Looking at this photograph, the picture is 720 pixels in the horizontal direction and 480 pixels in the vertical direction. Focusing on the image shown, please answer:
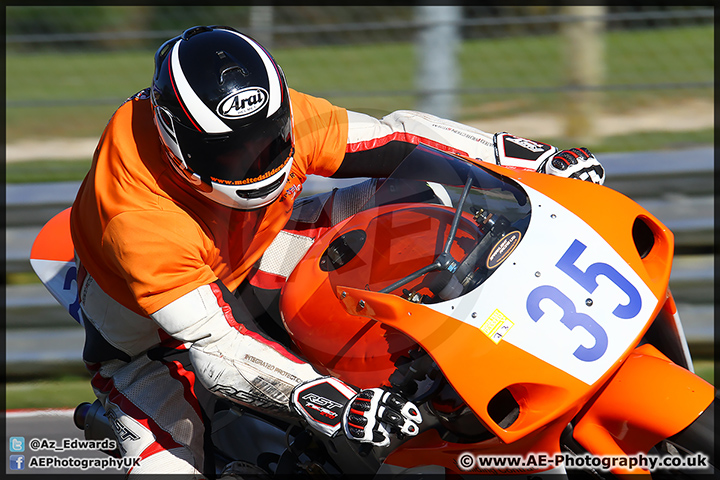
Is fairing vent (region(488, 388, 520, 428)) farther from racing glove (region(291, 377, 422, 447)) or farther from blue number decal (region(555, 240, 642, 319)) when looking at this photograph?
blue number decal (region(555, 240, 642, 319))

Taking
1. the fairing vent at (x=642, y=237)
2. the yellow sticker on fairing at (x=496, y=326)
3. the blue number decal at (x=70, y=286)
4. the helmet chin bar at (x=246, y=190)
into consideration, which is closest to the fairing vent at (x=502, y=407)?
the yellow sticker on fairing at (x=496, y=326)

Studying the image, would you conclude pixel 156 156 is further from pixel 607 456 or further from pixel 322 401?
pixel 607 456

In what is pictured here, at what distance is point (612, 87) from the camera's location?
445 cm

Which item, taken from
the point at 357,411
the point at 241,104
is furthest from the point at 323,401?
the point at 241,104

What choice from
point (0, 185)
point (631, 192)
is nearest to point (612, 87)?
point (631, 192)

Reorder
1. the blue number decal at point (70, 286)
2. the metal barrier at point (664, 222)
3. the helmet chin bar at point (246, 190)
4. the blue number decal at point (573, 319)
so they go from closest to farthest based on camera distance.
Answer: the blue number decal at point (573, 319) → the helmet chin bar at point (246, 190) → the blue number decal at point (70, 286) → the metal barrier at point (664, 222)

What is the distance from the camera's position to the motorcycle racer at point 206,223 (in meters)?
2.11

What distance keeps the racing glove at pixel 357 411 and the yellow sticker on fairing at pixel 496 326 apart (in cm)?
29

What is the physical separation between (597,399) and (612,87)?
9.88ft

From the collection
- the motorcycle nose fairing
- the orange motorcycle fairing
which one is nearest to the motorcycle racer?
the motorcycle nose fairing

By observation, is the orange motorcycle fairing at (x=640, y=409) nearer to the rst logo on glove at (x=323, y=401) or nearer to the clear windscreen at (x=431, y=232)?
the clear windscreen at (x=431, y=232)

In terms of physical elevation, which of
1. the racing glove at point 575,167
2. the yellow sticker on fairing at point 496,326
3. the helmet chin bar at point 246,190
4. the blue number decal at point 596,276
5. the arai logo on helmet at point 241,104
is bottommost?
the yellow sticker on fairing at point 496,326

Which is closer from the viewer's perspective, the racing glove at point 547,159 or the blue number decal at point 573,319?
the blue number decal at point 573,319

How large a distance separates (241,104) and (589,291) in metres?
1.16
